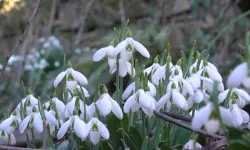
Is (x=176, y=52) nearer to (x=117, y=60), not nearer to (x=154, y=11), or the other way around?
(x=154, y=11)

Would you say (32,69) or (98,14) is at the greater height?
(98,14)

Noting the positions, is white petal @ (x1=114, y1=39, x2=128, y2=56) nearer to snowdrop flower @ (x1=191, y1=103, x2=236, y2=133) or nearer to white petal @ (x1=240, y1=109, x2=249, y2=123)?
white petal @ (x1=240, y1=109, x2=249, y2=123)

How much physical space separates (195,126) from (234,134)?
8cm

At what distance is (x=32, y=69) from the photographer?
16.0 feet

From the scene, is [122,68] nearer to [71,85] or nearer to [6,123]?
[71,85]

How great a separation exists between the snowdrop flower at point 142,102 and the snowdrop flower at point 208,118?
0.94ft

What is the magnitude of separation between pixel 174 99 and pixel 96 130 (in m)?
0.15

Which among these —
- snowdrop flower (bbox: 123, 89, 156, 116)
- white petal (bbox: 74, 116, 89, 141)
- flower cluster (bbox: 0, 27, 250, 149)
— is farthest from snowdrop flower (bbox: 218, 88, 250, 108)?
white petal (bbox: 74, 116, 89, 141)

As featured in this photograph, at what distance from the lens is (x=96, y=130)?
93 cm

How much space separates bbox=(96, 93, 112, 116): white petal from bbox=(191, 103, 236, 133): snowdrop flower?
1.09ft

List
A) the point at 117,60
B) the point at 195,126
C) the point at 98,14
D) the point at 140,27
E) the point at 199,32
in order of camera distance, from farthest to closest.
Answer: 1. the point at 98,14
2. the point at 140,27
3. the point at 199,32
4. the point at 117,60
5. the point at 195,126

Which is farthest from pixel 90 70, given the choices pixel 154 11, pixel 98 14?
pixel 98 14

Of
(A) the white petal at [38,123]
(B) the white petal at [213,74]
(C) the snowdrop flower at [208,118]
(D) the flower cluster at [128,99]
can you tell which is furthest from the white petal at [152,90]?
(C) the snowdrop flower at [208,118]

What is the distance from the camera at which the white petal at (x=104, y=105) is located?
3.14 ft
